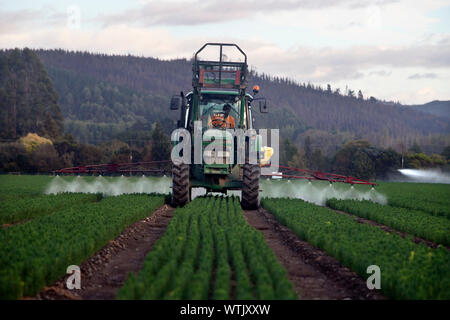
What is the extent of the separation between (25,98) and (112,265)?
87945 mm

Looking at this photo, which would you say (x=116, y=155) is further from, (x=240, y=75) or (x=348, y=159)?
(x=240, y=75)

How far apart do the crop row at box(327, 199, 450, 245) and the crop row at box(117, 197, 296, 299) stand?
16.9 feet

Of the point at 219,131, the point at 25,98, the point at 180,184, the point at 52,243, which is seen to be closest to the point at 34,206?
the point at 180,184

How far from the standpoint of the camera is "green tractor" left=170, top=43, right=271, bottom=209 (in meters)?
18.9

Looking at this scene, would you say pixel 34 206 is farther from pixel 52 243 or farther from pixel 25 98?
pixel 25 98

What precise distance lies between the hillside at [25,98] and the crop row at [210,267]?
73234 mm

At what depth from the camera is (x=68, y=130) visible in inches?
5025

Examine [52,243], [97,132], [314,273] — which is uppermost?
[97,132]

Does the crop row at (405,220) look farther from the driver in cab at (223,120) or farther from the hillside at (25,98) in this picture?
the hillside at (25,98)

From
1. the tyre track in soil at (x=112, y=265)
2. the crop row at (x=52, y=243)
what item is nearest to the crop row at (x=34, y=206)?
the crop row at (x=52, y=243)

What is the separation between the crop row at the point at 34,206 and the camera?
1592 centimetres

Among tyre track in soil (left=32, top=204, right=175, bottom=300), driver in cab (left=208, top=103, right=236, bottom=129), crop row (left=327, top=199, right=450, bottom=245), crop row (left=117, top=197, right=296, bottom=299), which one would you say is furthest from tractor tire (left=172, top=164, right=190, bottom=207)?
crop row (left=327, top=199, right=450, bottom=245)

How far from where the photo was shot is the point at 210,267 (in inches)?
352

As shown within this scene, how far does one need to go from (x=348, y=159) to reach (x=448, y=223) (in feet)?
210
